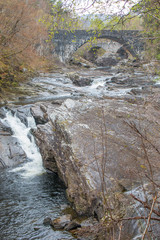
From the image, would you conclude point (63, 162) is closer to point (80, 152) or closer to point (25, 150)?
point (80, 152)

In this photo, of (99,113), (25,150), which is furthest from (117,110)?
(25,150)

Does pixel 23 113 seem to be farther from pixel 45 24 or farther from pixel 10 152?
pixel 45 24

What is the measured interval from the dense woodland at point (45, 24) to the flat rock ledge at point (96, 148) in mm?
2037

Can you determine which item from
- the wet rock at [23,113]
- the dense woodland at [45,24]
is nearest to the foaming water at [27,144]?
the wet rock at [23,113]

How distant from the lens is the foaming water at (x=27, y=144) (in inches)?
337

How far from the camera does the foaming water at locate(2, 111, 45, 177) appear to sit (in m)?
8.55

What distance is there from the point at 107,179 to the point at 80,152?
1180mm

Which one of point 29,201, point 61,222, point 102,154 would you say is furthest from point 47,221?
point 102,154

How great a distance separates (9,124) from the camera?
11039 millimetres

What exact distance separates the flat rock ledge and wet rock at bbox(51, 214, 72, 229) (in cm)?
33

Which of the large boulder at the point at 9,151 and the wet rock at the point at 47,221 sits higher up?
the large boulder at the point at 9,151

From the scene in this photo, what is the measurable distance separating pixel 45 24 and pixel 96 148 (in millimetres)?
3672

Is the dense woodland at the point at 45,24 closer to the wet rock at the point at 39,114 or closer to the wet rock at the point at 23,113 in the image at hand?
the wet rock at the point at 23,113

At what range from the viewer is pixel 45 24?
6.32 meters
